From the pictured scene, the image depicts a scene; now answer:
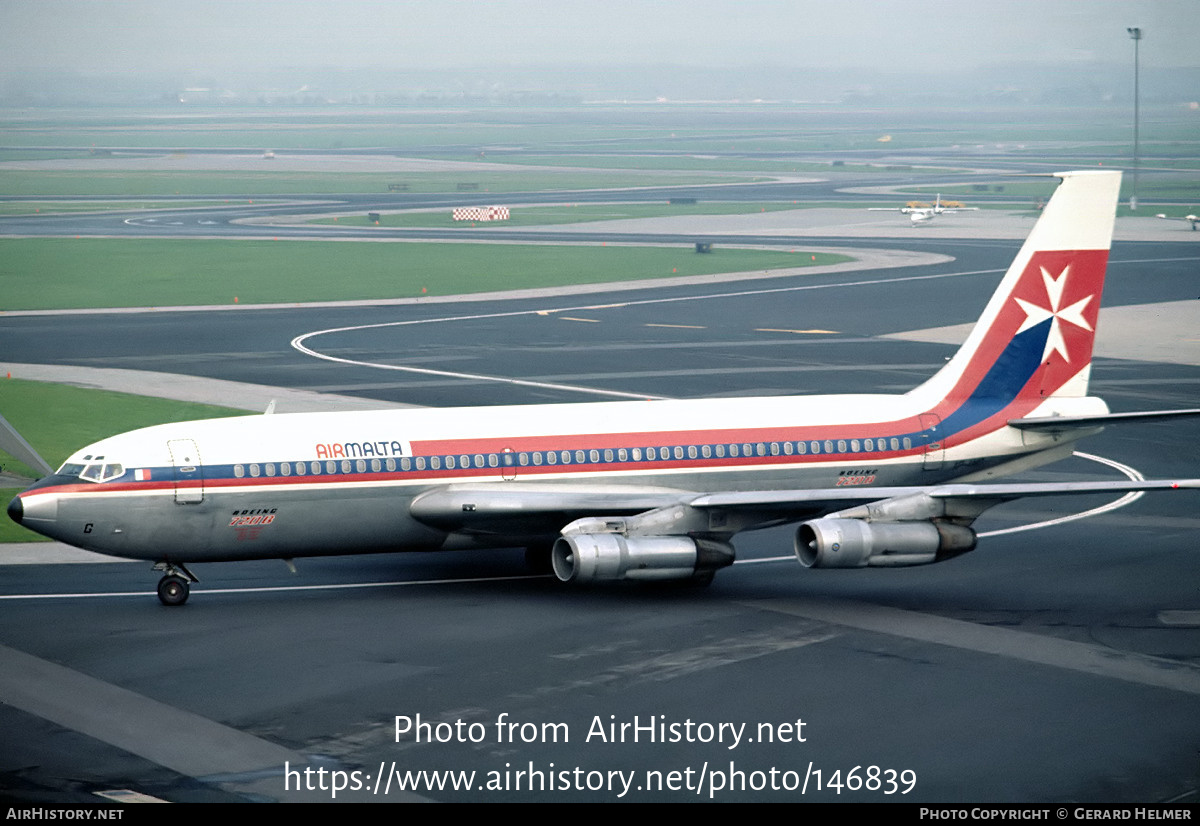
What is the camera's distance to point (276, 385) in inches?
2653

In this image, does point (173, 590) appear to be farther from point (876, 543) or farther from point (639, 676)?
point (876, 543)

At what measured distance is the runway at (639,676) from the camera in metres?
25.0

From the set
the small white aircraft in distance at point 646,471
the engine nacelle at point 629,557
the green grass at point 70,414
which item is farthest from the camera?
the green grass at point 70,414

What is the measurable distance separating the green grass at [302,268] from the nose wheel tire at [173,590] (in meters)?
63.3

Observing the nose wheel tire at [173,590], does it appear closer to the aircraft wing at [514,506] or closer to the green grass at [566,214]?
the aircraft wing at [514,506]

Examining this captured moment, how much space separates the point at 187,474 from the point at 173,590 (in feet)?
9.13

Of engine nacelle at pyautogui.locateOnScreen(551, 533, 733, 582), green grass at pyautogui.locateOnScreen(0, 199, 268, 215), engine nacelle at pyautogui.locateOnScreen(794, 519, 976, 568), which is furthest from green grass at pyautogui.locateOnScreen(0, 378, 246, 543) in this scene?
green grass at pyautogui.locateOnScreen(0, 199, 268, 215)

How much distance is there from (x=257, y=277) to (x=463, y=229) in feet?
128

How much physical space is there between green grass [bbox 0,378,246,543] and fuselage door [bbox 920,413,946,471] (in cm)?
2748

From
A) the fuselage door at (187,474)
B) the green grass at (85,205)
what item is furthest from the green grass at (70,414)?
the green grass at (85,205)

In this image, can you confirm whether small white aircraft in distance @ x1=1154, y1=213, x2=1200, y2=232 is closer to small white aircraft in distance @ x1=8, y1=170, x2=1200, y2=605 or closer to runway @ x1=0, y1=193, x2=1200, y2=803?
runway @ x1=0, y1=193, x2=1200, y2=803

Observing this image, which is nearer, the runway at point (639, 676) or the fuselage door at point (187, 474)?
the runway at point (639, 676)
